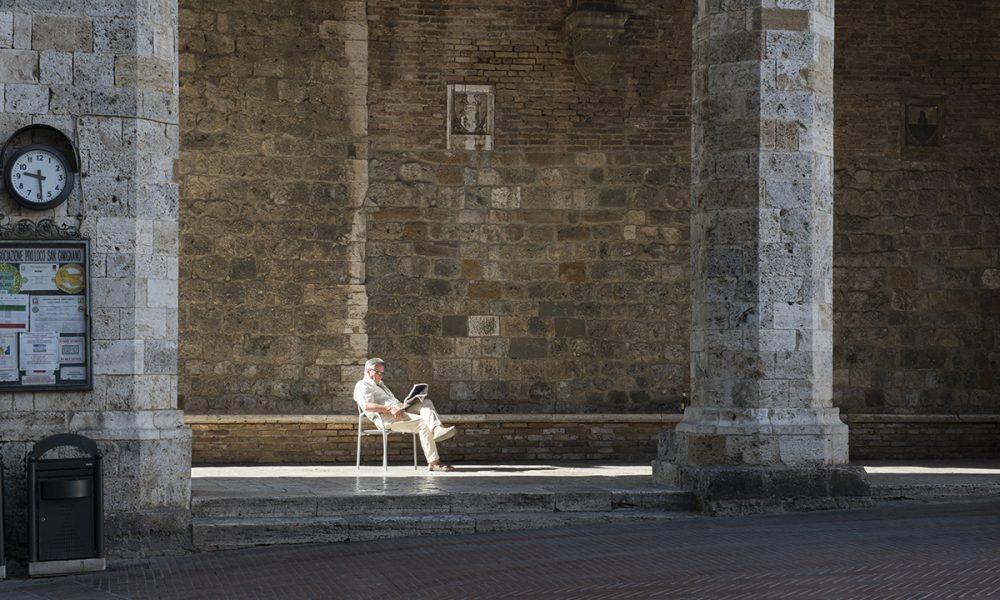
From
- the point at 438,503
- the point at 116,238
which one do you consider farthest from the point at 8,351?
the point at 438,503

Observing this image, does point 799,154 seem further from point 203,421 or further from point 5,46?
point 203,421

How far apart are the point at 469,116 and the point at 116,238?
6.70 meters

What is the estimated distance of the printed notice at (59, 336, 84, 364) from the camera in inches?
376

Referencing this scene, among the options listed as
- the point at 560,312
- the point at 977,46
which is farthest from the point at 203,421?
the point at 977,46

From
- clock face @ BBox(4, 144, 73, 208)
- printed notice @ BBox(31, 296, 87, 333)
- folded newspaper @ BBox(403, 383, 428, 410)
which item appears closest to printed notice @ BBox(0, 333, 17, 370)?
printed notice @ BBox(31, 296, 87, 333)

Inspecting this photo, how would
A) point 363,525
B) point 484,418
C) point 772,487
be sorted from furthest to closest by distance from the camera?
1. point 484,418
2. point 772,487
3. point 363,525

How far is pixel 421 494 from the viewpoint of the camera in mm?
10852

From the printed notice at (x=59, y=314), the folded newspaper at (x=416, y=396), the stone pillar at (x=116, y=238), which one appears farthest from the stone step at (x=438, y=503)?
the folded newspaper at (x=416, y=396)

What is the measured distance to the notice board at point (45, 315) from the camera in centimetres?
944

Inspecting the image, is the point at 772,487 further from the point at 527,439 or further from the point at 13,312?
the point at 13,312

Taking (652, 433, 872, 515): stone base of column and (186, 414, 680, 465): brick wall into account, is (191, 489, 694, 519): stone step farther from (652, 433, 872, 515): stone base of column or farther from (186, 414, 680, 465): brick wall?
(186, 414, 680, 465): brick wall

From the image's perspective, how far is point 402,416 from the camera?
1363 cm

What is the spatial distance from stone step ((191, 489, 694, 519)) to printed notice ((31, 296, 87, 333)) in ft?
5.10

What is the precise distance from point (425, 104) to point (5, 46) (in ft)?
21.9
